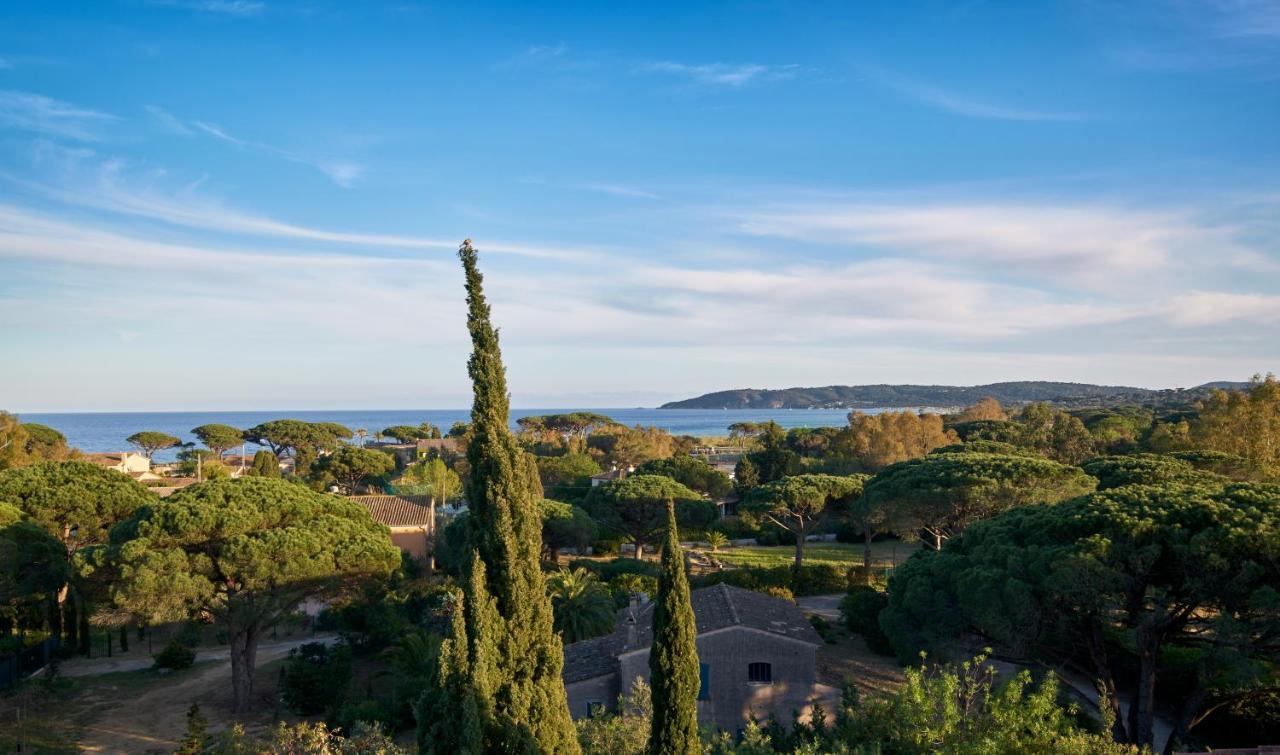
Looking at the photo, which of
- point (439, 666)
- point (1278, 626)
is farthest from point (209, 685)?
point (1278, 626)

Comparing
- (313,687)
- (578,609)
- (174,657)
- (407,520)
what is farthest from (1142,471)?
(174,657)

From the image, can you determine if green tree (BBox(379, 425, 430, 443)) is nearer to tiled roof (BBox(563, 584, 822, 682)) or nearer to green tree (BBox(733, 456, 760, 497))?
green tree (BBox(733, 456, 760, 497))

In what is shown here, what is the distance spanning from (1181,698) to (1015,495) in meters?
10.0

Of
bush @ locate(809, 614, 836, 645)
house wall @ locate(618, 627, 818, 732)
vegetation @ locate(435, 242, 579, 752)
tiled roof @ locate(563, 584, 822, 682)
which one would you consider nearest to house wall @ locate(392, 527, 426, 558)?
tiled roof @ locate(563, 584, 822, 682)

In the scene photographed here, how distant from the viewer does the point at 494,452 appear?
9.98 m

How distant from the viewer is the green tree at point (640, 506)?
A: 142 feet

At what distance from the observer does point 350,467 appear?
200 ft

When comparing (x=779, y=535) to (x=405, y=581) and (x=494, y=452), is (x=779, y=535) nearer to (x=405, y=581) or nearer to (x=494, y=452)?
(x=405, y=581)

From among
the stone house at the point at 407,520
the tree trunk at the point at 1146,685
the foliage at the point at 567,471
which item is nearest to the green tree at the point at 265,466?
the foliage at the point at 567,471

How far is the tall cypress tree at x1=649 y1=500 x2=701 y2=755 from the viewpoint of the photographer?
10.7m

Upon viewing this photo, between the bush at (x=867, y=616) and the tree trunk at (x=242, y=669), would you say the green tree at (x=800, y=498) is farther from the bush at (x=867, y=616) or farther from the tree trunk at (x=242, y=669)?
the tree trunk at (x=242, y=669)

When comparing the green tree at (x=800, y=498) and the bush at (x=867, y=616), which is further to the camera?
the green tree at (x=800, y=498)

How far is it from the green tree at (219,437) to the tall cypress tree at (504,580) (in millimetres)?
93884

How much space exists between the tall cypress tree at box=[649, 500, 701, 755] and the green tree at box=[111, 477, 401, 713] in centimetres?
1476
